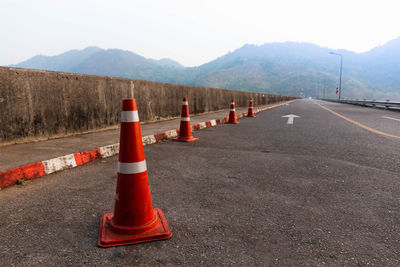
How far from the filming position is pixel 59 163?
3.36 m

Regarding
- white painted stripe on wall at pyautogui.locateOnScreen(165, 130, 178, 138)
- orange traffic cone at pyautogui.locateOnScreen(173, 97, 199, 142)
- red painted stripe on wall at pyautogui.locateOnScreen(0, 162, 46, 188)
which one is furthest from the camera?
white painted stripe on wall at pyautogui.locateOnScreen(165, 130, 178, 138)

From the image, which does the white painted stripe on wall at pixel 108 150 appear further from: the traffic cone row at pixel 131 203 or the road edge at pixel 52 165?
the traffic cone row at pixel 131 203

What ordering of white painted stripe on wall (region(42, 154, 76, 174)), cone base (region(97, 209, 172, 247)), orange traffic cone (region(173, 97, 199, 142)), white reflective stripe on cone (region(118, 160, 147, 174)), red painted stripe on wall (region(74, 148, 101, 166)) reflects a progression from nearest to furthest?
cone base (region(97, 209, 172, 247))
white reflective stripe on cone (region(118, 160, 147, 174))
white painted stripe on wall (region(42, 154, 76, 174))
red painted stripe on wall (region(74, 148, 101, 166))
orange traffic cone (region(173, 97, 199, 142))

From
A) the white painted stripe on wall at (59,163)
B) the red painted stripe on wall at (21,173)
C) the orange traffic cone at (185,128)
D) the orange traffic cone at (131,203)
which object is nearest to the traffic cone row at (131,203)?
the orange traffic cone at (131,203)

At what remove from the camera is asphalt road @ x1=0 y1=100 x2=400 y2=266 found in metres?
1.60

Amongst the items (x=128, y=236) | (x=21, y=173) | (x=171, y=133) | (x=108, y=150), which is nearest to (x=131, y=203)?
(x=128, y=236)

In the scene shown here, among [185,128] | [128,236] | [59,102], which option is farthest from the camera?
[185,128]

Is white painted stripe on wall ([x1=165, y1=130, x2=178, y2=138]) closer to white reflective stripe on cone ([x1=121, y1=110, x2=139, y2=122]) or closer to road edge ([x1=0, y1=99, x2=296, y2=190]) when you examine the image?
road edge ([x1=0, y1=99, x2=296, y2=190])

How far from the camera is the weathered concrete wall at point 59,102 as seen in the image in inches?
162

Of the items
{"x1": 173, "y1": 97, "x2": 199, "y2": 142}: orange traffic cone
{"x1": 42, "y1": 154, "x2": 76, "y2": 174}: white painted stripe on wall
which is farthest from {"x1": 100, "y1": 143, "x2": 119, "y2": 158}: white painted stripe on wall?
{"x1": 173, "y1": 97, "x2": 199, "y2": 142}: orange traffic cone

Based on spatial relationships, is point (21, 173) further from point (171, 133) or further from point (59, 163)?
point (171, 133)

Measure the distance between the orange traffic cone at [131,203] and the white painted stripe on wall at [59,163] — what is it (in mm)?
1632

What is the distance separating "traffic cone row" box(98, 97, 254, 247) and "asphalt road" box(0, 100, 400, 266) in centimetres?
7

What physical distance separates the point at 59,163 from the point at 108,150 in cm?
88
